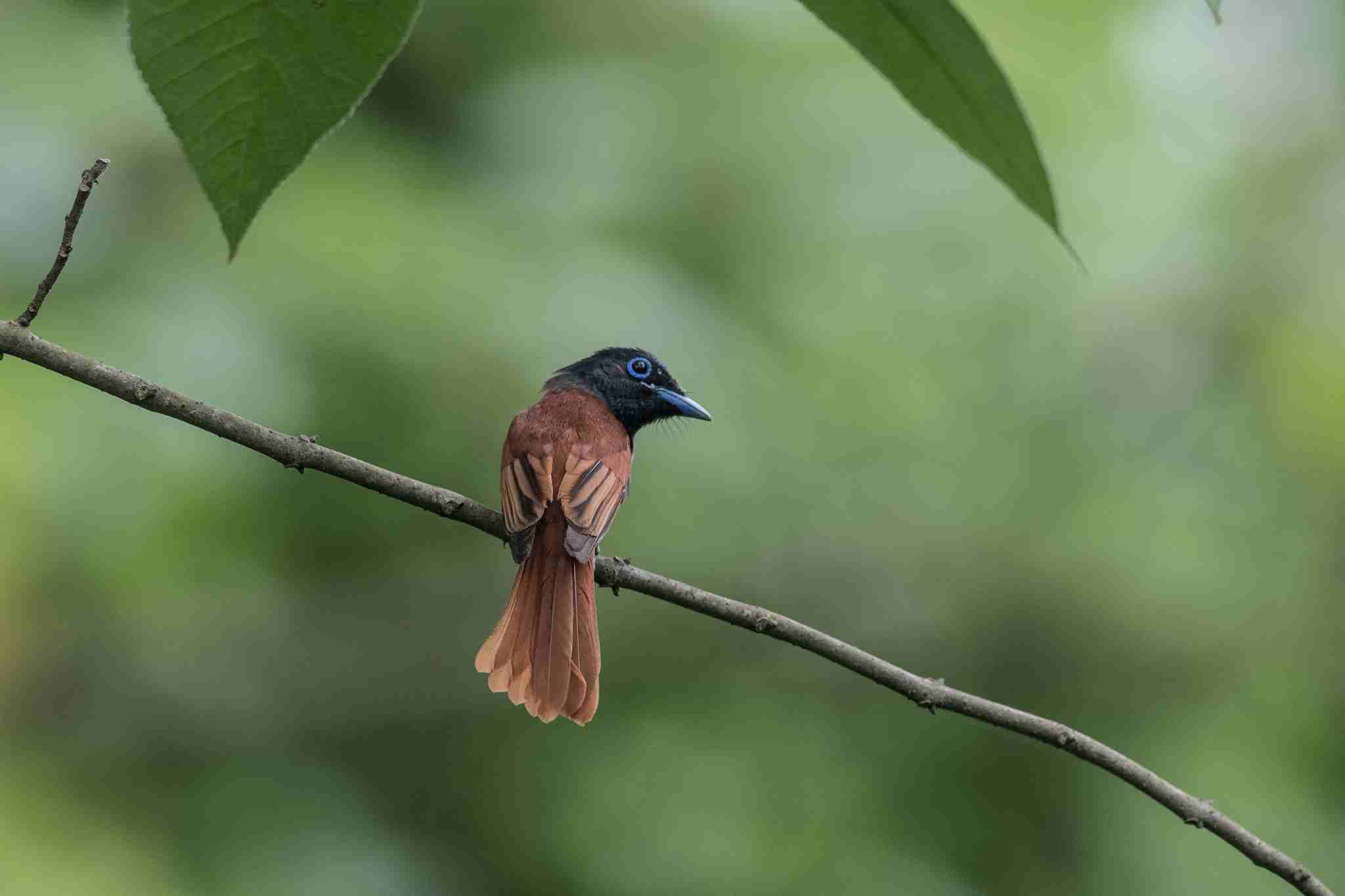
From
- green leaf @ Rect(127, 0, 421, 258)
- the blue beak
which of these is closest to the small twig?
green leaf @ Rect(127, 0, 421, 258)

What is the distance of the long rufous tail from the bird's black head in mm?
833

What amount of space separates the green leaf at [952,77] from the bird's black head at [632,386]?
126 inches

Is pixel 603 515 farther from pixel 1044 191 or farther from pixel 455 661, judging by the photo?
pixel 1044 191

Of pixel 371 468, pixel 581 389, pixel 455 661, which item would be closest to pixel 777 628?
pixel 371 468

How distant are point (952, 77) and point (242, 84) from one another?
34 cm

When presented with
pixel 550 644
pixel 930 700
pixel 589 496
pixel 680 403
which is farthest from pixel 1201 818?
pixel 680 403

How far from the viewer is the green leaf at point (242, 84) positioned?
58 cm

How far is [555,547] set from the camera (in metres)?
3.10

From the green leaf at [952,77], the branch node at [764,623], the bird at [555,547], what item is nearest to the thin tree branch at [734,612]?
the branch node at [764,623]

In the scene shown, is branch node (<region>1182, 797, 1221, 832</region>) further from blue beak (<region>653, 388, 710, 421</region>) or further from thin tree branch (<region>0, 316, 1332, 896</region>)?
blue beak (<region>653, 388, 710, 421</region>)

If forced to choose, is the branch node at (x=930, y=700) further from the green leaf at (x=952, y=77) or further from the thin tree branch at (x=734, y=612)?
Answer: the green leaf at (x=952, y=77)

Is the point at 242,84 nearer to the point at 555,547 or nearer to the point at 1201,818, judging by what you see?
the point at 1201,818

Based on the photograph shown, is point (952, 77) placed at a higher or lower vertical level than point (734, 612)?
higher

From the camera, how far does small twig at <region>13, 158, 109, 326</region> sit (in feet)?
5.04
